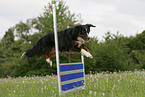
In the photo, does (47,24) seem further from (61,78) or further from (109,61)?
(61,78)

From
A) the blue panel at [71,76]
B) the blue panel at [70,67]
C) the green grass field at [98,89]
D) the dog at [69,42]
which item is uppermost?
the dog at [69,42]

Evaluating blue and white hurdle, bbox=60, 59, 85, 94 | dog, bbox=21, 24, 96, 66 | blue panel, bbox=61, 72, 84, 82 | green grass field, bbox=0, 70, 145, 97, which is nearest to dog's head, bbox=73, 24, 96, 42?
dog, bbox=21, 24, 96, 66

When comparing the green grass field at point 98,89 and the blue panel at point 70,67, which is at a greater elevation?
the blue panel at point 70,67

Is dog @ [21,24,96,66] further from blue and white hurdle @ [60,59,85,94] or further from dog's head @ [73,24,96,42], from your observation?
blue and white hurdle @ [60,59,85,94]

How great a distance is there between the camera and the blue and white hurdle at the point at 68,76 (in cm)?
465

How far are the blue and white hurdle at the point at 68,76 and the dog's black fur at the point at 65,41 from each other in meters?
0.53

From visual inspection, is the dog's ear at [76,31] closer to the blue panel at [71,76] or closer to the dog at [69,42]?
the dog at [69,42]

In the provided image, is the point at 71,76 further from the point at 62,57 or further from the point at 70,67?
the point at 62,57

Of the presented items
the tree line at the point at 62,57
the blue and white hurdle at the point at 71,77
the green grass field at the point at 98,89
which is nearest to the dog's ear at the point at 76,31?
the blue and white hurdle at the point at 71,77

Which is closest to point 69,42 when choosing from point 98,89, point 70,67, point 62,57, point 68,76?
point 70,67

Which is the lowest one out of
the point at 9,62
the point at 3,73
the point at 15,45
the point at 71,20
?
the point at 3,73

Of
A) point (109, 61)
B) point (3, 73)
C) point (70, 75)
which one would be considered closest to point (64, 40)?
point (70, 75)

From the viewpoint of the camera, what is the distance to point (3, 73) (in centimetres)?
2300

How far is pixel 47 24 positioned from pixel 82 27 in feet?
48.7
